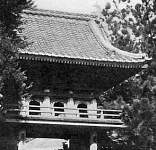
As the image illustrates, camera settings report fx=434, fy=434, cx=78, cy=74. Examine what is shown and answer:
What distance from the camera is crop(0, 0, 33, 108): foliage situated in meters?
16.7

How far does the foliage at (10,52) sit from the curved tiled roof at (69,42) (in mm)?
1171

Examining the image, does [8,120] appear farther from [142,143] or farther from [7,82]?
[142,143]

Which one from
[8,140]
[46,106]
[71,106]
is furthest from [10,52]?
[71,106]

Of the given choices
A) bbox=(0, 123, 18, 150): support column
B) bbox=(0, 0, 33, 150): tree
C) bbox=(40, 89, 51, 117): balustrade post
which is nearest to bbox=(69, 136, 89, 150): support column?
bbox=(40, 89, 51, 117): balustrade post

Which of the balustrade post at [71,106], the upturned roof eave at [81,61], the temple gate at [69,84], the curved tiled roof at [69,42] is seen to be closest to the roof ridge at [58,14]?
the curved tiled roof at [69,42]

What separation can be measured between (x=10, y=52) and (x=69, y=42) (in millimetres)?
7193

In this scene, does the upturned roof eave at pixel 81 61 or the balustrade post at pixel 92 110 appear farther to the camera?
the balustrade post at pixel 92 110

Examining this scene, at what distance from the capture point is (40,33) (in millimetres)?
24094

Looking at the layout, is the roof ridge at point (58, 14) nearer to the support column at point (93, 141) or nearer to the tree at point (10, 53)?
the tree at point (10, 53)

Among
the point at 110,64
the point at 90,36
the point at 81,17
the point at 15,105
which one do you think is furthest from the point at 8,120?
the point at 81,17

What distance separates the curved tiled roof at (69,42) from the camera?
2052cm

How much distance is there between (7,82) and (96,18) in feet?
37.9

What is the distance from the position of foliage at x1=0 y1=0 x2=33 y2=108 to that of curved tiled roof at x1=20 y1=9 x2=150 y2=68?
117 centimetres

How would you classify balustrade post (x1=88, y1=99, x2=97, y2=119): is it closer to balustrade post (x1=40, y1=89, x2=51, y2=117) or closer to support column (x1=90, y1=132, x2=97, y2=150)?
support column (x1=90, y1=132, x2=97, y2=150)
